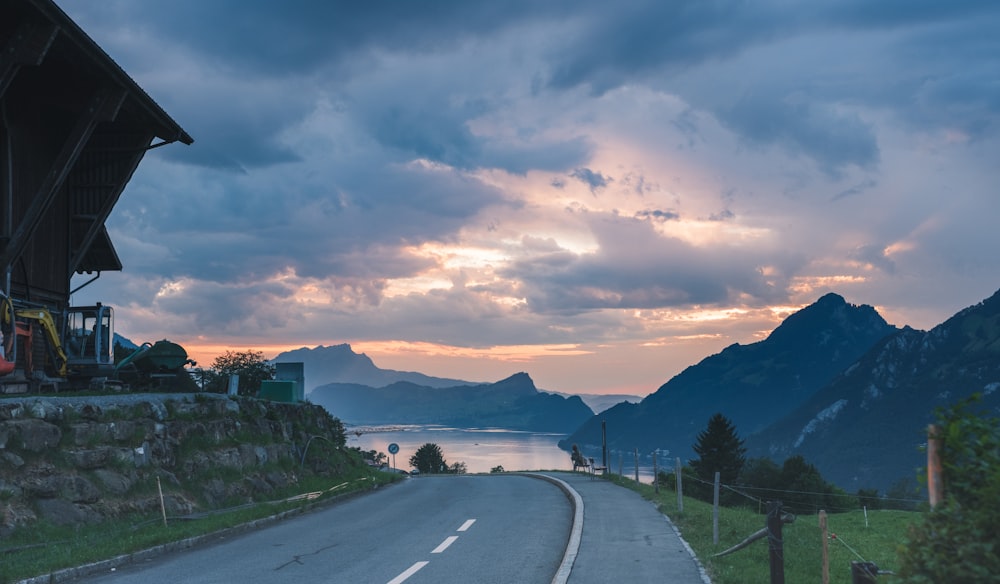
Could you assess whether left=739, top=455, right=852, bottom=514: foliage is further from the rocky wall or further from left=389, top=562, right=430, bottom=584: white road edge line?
left=389, top=562, right=430, bottom=584: white road edge line

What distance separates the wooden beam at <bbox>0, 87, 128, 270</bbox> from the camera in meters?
27.7

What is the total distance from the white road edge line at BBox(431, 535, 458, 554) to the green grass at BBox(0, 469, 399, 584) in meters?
5.15

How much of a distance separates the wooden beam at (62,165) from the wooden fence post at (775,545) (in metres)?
26.6

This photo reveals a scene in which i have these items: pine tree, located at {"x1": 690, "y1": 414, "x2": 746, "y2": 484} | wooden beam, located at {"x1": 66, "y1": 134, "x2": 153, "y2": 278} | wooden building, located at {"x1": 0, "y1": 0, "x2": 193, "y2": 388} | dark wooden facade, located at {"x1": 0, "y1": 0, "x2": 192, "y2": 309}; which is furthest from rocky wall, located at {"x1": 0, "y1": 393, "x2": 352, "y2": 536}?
pine tree, located at {"x1": 690, "y1": 414, "x2": 746, "y2": 484}

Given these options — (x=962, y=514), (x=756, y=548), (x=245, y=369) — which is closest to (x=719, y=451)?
(x=245, y=369)

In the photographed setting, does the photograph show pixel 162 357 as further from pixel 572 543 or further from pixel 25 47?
pixel 572 543

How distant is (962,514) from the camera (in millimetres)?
5570

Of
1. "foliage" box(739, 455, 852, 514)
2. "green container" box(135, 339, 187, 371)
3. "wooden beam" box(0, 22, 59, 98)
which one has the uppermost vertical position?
"wooden beam" box(0, 22, 59, 98)

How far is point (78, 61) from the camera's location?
90.0 ft

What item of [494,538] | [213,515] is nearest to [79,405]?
[213,515]

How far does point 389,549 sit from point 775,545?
7.55 metres

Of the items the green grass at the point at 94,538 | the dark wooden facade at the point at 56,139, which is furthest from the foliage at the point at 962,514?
the dark wooden facade at the point at 56,139

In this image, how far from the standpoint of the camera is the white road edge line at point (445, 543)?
15.1 m

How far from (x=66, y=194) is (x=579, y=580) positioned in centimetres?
3050
